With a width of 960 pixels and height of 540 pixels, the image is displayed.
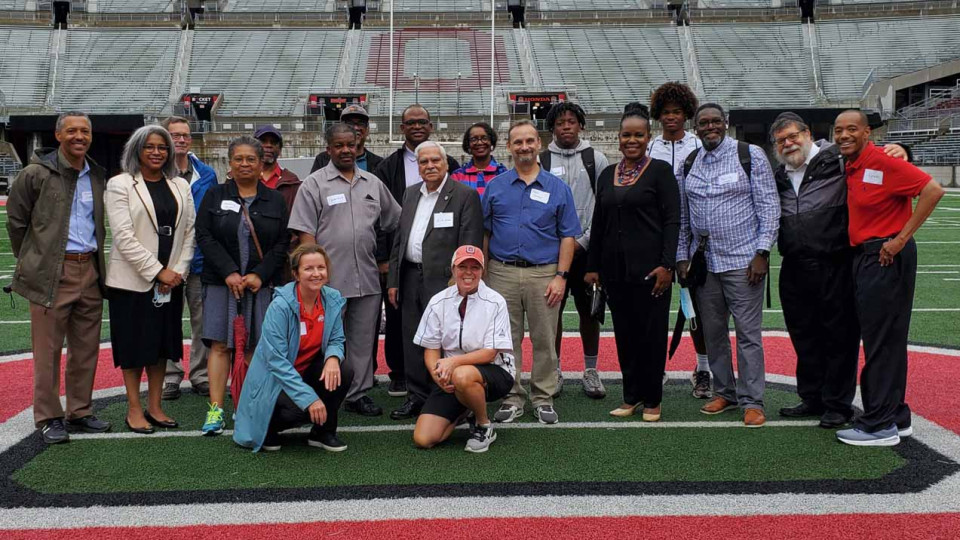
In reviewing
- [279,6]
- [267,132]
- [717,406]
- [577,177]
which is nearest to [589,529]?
[717,406]

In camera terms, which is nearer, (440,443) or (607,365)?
(440,443)

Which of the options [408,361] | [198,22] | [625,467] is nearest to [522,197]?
[408,361]

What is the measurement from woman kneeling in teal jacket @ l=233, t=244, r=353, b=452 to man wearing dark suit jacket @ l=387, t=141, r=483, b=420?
2.47ft

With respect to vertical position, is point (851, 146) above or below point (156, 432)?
above

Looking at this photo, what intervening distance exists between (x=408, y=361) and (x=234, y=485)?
1662mm

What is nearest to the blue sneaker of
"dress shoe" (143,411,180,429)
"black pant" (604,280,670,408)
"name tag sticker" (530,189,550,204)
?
"black pant" (604,280,670,408)

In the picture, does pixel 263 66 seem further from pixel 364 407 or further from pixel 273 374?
pixel 273 374

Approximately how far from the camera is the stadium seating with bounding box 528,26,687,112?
134 feet

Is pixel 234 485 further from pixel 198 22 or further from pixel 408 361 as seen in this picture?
pixel 198 22

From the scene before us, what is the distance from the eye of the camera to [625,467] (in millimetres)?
4473

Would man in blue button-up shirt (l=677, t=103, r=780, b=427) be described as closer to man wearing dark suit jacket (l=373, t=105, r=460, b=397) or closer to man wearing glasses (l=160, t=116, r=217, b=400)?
man wearing dark suit jacket (l=373, t=105, r=460, b=397)

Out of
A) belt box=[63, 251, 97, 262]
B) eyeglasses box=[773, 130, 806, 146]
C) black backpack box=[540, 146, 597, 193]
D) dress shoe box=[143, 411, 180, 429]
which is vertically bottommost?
dress shoe box=[143, 411, 180, 429]

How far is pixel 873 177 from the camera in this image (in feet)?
15.5

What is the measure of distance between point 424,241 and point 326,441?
145 cm
